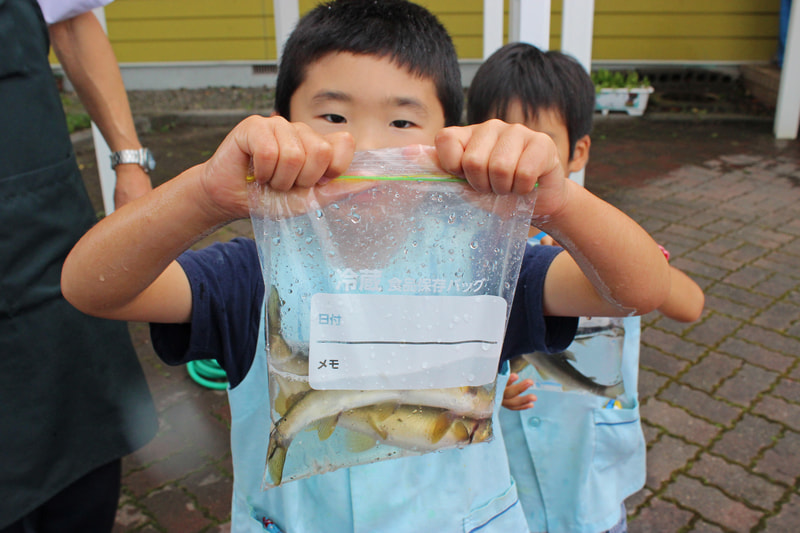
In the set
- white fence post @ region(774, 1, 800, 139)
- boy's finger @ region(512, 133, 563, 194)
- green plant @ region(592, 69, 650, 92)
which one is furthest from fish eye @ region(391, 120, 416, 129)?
green plant @ region(592, 69, 650, 92)

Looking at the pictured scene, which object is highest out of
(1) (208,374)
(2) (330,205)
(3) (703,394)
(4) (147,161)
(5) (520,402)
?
(2) (330,205)

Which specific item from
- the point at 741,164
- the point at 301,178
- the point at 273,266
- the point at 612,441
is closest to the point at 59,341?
the point at 273,266

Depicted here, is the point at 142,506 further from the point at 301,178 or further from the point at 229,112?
the point at 229,112

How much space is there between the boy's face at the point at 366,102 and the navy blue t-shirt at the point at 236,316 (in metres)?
0.30

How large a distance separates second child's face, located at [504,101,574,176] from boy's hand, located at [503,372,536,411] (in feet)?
2.32

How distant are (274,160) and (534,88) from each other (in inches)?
55.1

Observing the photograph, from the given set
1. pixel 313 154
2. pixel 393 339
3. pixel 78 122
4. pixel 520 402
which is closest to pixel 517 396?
pixel 520 402

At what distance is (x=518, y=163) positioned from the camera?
2.90ft

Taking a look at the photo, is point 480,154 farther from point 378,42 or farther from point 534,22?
point 534,22

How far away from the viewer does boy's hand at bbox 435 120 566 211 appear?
2.88ft

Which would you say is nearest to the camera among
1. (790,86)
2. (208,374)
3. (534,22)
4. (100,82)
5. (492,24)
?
(100,82)

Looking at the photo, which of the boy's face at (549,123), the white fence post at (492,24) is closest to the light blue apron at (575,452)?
the boy's face at (549,123)

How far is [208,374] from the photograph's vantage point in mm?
3260

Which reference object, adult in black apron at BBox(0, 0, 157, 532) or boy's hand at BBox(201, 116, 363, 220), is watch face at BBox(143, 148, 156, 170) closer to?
adult in black apron at BBox(0, 0, 157, 532)
